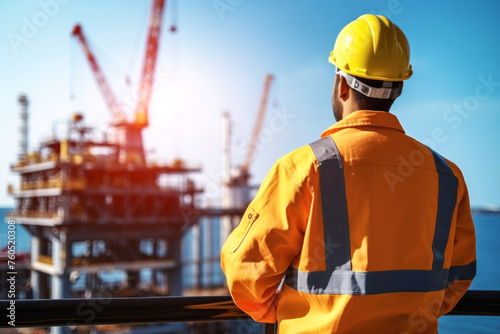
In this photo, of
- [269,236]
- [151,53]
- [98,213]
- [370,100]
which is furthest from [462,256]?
[151,53]

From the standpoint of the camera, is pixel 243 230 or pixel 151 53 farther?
pixel 151 53

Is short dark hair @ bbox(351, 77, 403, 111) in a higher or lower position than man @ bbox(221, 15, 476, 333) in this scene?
higher

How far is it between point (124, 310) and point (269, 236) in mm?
914

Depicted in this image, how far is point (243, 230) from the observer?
156 centimetres

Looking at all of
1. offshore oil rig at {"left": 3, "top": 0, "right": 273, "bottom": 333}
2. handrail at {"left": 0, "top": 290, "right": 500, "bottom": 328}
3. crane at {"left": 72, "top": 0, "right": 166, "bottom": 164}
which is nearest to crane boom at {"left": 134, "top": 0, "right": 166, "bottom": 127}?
crane at {"left": 72, "top": 0, "right": 166, "bottom": 164}

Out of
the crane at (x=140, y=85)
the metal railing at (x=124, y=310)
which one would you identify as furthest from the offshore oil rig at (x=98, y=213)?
the metal railing at (x=124, y=310)

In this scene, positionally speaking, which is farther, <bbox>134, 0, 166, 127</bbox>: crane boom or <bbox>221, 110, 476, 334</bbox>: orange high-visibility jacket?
<bbox>134, 0, 166, 127</bbox>: crane boom

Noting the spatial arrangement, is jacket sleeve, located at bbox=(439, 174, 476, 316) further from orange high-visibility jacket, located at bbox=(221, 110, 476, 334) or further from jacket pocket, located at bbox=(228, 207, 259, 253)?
jacket pocket, located at bbox=(228, 207, 259, 253)

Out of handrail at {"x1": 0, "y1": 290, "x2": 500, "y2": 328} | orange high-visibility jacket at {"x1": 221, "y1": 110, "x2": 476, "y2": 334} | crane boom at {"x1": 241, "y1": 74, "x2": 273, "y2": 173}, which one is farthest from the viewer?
crane boom at {"x1": 241, "y1": 74, "x2": 273, "y2": 173}

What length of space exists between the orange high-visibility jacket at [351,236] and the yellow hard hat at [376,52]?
0.18 m

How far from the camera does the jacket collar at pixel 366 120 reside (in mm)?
1592

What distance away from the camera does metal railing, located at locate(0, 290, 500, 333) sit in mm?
1911

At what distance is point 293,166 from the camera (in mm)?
1488

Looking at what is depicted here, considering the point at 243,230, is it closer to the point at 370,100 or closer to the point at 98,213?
the point at 370,100
